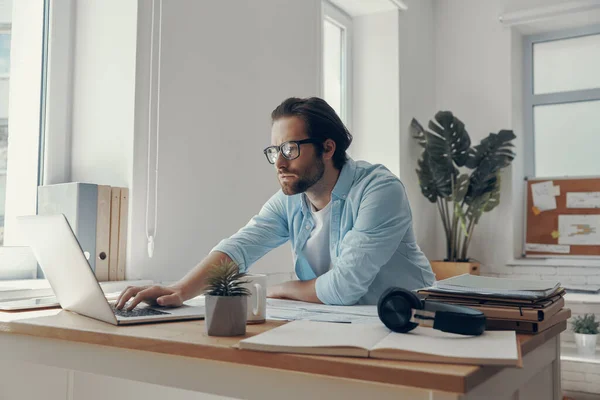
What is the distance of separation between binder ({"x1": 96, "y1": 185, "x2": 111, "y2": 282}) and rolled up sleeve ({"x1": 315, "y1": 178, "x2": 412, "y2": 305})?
78 cm

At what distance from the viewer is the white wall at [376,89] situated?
3.96 m

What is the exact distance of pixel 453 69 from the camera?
14.6ft

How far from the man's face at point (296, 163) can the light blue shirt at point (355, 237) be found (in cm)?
8

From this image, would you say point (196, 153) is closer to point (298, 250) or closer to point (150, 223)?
point (150, 223)

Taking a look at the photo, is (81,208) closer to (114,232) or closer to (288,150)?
(114,232)

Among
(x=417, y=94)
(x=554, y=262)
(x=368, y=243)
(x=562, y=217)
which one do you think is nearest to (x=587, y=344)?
(x=554, y=262)

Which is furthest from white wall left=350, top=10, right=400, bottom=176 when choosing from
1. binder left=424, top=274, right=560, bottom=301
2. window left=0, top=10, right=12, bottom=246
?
binder left=424, top=274, right=560, bottom=301

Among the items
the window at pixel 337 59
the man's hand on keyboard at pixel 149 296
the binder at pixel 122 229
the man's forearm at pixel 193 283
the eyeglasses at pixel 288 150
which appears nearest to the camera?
the man's hand on keyboard at pixel 149 296

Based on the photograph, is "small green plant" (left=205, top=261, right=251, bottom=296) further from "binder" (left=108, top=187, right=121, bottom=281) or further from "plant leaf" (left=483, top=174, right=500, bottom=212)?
"plant leaf" (left=483, top=174, right=500, bottom=212)

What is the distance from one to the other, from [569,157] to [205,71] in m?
2.97

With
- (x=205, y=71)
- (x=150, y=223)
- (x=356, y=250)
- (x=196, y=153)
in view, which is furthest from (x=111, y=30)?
(x=356, y=250)

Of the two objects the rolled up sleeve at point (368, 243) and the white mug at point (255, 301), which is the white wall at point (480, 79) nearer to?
the rolled up sleeve at point (368, 243)

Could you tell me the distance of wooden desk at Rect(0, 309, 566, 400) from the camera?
2.53ft

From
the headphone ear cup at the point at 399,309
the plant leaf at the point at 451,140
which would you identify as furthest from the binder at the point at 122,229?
the plant leaf at the point at 451,140
